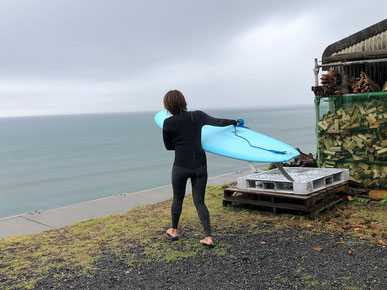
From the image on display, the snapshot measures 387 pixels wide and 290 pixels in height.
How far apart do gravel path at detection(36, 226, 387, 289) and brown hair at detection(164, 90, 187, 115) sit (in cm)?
199

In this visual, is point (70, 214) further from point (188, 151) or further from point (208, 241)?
point (188, 151)

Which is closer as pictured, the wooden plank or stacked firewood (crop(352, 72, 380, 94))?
the wooden plank

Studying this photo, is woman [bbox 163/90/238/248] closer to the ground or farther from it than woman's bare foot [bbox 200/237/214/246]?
farther from it

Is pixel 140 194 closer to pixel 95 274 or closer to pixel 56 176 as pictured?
pixel 95 274

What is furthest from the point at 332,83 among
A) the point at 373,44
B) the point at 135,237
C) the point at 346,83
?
the point at 135,237

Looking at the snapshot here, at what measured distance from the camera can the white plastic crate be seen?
6580 mm

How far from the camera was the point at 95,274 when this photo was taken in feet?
15.4

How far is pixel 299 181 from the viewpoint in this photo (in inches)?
263

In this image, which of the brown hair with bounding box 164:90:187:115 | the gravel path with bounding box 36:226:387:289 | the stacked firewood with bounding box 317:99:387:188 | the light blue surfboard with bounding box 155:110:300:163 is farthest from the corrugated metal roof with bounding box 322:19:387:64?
the gravel path with bounding box 36:226:387:289

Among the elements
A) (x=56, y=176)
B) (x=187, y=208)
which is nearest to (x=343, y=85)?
(x=187, y=208)

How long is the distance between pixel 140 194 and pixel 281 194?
466 centimetres

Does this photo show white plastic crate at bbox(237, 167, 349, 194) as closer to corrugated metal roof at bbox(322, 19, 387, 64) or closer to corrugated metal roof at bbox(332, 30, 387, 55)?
corrugated metal roof at bbox(322, 19, 387, 64)

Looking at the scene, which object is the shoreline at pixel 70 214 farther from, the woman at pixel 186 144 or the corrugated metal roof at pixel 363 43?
the corrugated metal roof at pixel 363 43

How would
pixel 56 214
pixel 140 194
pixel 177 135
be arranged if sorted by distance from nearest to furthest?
pixel 177 135
pixel 56 214
pixel 140 194
